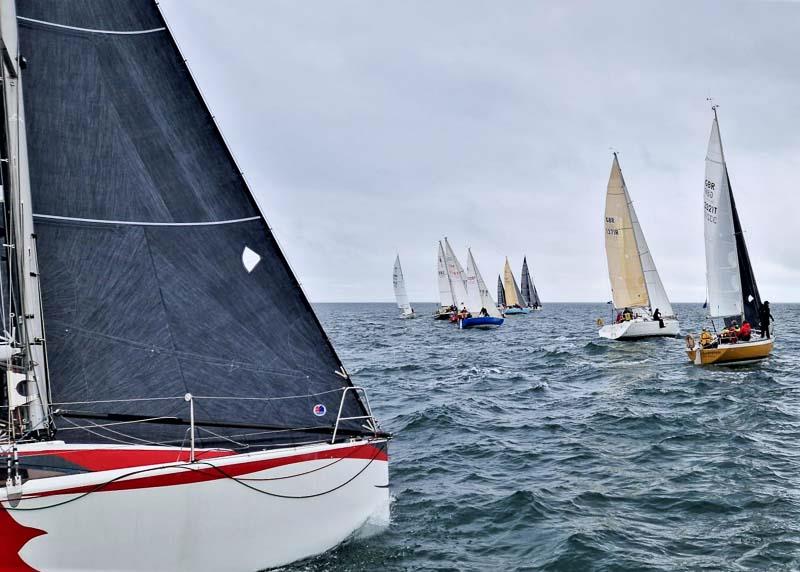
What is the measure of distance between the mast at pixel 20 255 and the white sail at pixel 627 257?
3522 centimetres

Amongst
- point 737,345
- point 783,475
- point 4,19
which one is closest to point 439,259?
point 737,345

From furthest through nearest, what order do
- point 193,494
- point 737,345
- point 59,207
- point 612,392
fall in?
point 737,345
point 612,392
point 59,207
point 193,494

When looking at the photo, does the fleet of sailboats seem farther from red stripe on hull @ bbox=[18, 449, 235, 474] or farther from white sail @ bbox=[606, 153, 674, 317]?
white sail @ bbox=[606, 153, 674, 317]

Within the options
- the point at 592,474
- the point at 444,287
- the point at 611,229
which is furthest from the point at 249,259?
A: the point at 444,287

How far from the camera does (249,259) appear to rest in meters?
6.92

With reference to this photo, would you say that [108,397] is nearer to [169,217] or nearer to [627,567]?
[169,217]

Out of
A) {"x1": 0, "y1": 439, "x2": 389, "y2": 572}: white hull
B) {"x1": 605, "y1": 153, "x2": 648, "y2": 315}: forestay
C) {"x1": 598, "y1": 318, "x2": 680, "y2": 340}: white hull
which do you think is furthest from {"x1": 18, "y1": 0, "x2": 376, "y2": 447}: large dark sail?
{"x1": 605, "y1": 153, "x2": 648, "y2": 315}: forestay

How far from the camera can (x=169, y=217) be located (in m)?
6.80

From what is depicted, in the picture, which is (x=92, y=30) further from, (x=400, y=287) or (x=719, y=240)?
(x=400, y=287)

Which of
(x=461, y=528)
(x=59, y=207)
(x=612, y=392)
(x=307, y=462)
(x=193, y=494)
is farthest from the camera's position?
(x=612, y=392)

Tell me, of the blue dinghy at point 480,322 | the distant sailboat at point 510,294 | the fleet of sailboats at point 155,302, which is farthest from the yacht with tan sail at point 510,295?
the fleet of sailboats at point 155,302

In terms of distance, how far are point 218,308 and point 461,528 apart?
445 cm

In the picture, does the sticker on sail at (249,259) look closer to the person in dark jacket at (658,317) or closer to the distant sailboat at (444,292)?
the person in dark jacket at (658,317)

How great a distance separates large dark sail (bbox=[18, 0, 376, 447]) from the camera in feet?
21.7
